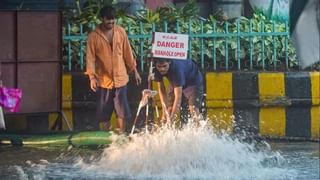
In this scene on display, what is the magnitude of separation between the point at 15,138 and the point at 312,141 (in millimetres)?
3221

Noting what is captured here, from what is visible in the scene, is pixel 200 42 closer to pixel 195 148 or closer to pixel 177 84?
pixel 177 84

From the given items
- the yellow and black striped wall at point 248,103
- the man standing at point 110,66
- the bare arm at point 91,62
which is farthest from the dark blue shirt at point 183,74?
the bare arm at point 91,62

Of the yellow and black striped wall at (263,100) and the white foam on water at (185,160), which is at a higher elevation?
the yellow and black striped wall at (263,100)

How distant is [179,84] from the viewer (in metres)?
8.59

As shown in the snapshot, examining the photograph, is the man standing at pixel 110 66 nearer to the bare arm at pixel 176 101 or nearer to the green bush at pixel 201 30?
the green bush at pixel 201 30

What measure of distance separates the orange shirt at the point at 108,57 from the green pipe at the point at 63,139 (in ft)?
2.02

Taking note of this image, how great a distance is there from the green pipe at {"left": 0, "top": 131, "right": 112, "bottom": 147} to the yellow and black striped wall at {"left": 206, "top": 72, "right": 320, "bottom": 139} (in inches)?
50.9

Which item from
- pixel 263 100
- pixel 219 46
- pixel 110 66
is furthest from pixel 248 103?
pixel 110 66

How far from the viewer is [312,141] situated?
8.65 m

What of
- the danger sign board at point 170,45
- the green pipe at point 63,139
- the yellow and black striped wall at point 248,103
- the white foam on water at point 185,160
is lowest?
the white foam on water at point 185,160

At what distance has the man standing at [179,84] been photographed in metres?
8.53

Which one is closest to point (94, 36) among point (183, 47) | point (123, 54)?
point (123, 54)

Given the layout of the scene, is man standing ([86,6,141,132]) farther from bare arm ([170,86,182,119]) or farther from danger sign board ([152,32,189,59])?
bare arm ([170,86,182,119])

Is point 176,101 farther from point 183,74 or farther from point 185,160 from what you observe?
point 185,160
